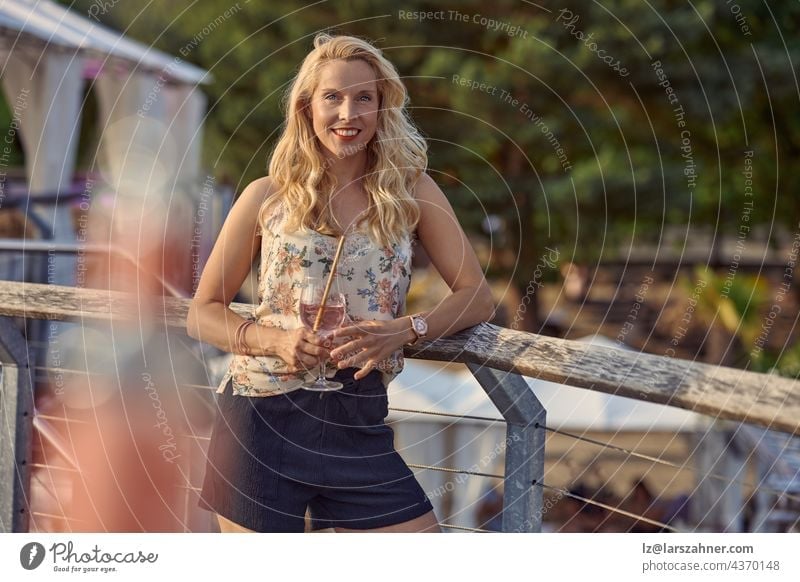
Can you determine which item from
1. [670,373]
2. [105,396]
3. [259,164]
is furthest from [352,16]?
[670,373]

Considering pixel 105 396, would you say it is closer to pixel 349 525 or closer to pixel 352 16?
pixel 349 525

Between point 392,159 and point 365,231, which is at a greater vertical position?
point 392,159

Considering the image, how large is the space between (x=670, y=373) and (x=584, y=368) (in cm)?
19

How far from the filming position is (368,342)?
2.14 metres

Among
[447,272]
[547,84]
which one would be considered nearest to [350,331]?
[447,272]

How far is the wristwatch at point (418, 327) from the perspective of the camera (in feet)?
7.17

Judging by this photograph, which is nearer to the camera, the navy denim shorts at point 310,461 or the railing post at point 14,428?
the navy denim shorts at point 310,461

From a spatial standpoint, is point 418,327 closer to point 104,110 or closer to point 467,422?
point 467,422

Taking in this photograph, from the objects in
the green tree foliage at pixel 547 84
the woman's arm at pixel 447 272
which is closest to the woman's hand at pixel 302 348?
the woman's arm at pixel 447 272

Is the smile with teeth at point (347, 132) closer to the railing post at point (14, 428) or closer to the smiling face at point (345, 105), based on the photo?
the smiling face at point (345, 105)

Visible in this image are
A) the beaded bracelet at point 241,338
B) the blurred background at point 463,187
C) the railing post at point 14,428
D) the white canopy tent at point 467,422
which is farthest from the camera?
the white canopy tent at point 467,422

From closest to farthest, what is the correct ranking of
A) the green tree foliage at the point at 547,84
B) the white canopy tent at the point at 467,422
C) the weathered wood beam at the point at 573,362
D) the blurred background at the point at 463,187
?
Answer: the weathered wood beam at the point at 573,362, the blurred background at the point at 463,187, the white canopy tent at the point at 467,422, the green tree foliage at the point at 547,84
